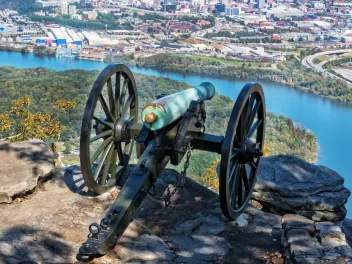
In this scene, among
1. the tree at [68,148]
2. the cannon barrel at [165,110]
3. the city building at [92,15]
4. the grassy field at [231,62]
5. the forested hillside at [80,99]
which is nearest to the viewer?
the cannon barrel at [165,110]

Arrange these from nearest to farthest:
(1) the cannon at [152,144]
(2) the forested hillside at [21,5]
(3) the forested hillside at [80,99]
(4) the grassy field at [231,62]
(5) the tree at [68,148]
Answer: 1. (1) the cannon at [152,144]
2. (5) the tree at [68,148]
3. (3) the forested hillside at [80,99]
4. (4) the grassy field at [231,62]
5. (2) the forested hillside at [21,5]

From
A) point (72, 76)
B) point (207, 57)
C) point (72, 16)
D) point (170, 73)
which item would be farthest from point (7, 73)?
point (72, 16)

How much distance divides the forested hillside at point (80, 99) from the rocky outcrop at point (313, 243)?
10.9m

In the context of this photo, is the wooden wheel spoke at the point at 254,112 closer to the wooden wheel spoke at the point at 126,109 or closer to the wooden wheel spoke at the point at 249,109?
the wooden wheel spoke at the point at 249,109

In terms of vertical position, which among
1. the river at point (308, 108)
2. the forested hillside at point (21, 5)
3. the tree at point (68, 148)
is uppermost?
the forested hillside at point (21, 5)

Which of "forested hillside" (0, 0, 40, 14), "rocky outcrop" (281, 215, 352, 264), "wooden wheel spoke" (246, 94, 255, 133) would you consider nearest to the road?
"wooden wheel spoke" (246, 94, 255, 133)

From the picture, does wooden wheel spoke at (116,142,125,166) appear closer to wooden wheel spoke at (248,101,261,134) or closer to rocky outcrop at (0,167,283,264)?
rocky outcrop at (0,167,283,264)

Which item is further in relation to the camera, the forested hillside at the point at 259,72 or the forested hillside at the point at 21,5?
the forested hillside at the point at 21,5

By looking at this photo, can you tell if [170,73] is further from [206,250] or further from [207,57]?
[206,250]

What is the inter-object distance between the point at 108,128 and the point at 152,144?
561 millimetres

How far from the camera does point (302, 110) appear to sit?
33.4 meters

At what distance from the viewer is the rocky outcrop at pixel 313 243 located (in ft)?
10.2

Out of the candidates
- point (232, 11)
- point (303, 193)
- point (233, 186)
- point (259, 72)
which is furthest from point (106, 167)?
point (232, 11)

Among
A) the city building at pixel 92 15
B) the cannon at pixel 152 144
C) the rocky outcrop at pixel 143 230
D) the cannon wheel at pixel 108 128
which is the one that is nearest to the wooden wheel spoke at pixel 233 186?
the cannon at pixel 152 144
